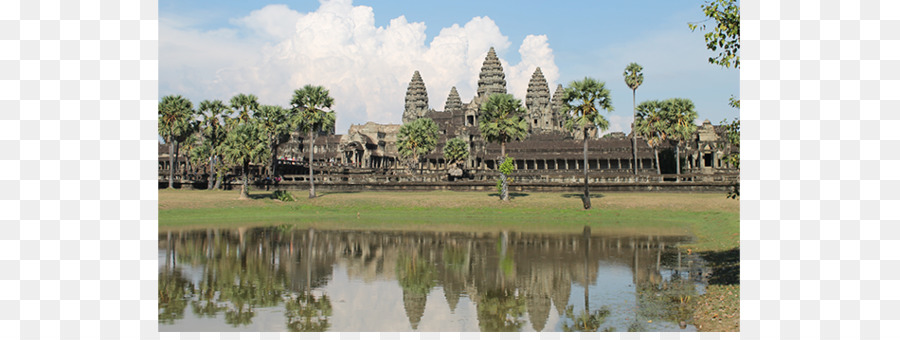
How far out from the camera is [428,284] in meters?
23.6

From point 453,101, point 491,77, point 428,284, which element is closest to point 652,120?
point 428,284

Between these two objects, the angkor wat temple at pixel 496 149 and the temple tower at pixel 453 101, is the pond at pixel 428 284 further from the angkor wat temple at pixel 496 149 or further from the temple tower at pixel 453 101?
the temple tower at pixel 453 101

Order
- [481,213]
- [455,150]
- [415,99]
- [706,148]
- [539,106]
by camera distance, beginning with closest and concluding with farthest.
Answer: [481,213] → [455,150] → [706,148] → [539,106] → [415,99]

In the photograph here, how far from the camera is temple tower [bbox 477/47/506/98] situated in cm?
16862

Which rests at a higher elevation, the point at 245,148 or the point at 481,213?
the point at 245,148

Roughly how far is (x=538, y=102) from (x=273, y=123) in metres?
105

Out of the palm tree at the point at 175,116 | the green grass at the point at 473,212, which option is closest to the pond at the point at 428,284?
the green grass at the point at 473,212

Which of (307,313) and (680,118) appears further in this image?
(680,118)

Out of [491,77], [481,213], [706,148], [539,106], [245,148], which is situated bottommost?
[481,213]

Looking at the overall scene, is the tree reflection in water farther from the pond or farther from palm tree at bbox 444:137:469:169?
palm tree at bbox 444:137:469:169

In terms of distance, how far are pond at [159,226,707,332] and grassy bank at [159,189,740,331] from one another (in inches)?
244

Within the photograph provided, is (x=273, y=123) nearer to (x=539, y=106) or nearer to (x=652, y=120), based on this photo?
(x=652, y=120)

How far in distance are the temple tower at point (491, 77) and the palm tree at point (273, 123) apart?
91.1 metres
